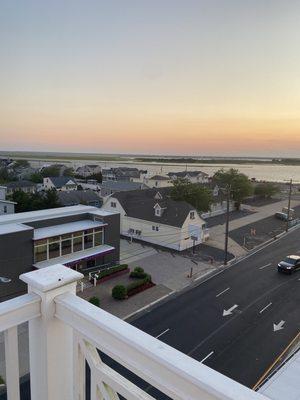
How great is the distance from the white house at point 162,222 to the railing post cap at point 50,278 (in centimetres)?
2774

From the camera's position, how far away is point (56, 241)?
2173 cm

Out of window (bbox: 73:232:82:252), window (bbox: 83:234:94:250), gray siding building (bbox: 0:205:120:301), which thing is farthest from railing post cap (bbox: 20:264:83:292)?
window (bbox: 83:234:94:250)

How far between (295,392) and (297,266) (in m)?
19.5

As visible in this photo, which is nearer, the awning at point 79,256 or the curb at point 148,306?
the curb at point 148,306

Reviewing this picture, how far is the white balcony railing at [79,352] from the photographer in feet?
5.12

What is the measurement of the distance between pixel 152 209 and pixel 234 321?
1847 cm

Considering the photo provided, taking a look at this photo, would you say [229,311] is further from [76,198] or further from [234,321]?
[76,198]

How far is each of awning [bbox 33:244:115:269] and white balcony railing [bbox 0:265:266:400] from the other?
1954cm

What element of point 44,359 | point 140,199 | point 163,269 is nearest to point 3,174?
point 140,199

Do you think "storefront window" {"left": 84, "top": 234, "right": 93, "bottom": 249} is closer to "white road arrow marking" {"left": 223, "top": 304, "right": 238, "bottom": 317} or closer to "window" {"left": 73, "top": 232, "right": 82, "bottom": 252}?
"window" {"left": 73, "top": 232, "right": 82, "bottom": 252}

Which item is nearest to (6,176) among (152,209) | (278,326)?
(152,209)

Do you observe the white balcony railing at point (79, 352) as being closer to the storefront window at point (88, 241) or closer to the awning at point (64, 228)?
the awning at point (64, 228)

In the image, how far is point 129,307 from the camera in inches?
724

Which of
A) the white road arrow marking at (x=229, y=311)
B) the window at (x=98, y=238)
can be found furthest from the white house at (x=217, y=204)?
the white road arrow marking at (x=229, y=311)
